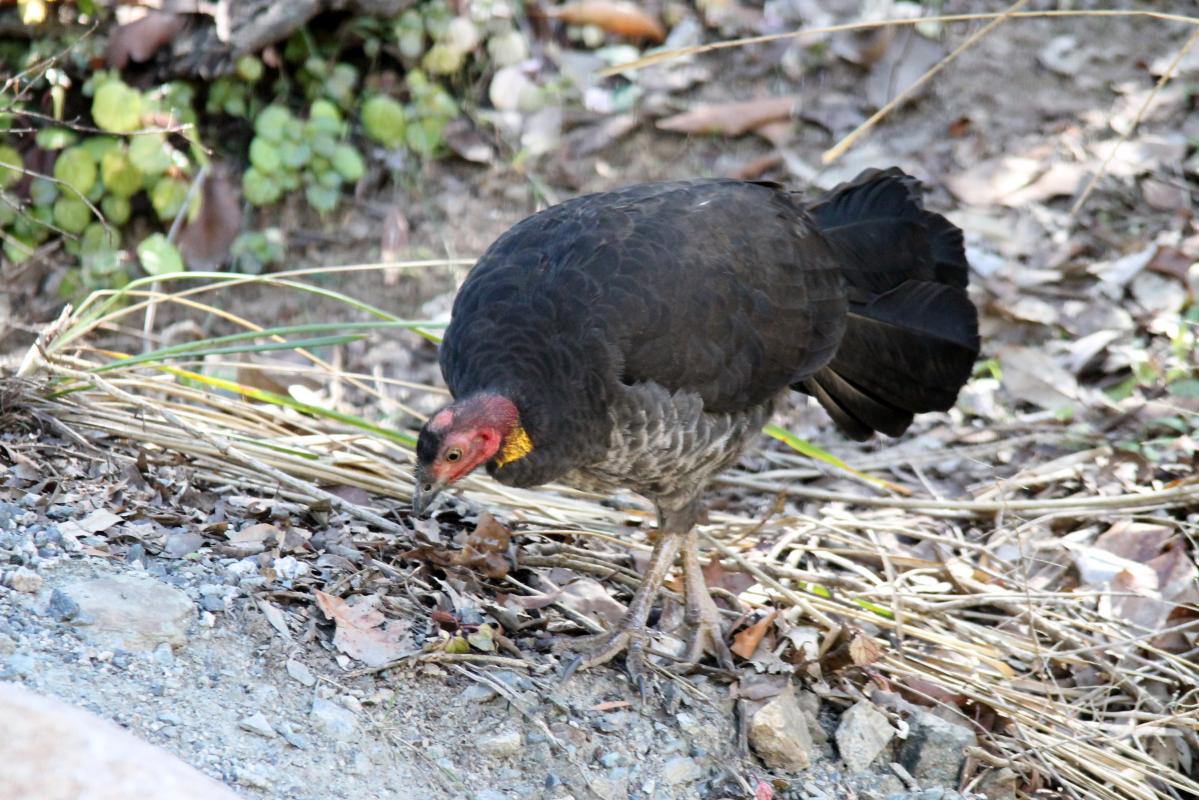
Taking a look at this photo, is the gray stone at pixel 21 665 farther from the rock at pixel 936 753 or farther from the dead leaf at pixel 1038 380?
the dead leaf at pixel 1038 380

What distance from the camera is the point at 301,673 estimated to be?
315cm

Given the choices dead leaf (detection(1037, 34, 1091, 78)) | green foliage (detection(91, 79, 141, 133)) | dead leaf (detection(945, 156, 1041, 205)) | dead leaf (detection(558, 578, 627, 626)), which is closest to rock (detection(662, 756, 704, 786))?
dead leaf (detection(558, 578, 627, 626))

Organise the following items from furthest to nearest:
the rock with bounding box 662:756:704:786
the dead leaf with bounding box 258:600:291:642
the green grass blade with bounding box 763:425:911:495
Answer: the green grass blade with bounding box 763:425:911:495
the rock with bounding box 662:756:704:786
the dead leaf with bounding box 258:600:291:642

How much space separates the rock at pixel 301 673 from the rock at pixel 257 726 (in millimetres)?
236

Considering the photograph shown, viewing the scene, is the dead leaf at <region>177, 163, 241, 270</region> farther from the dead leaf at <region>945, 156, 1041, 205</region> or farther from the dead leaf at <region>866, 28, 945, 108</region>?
the dead leaf at <region>945, 156, 1041, 205</region>

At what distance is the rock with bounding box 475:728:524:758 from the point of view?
10.5ft

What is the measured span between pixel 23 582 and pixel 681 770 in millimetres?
1656

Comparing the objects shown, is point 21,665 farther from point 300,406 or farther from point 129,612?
point 300,406

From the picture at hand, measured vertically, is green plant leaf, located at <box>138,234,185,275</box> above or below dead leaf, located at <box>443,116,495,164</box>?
below

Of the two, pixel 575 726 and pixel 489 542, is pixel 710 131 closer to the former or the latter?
pixel 489 542

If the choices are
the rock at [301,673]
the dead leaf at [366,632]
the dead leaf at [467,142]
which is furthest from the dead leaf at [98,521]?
the dead leaf at [467,142]

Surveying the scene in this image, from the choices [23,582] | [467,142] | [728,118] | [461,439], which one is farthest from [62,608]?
[728,118]

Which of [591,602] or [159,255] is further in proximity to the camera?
[159,255]

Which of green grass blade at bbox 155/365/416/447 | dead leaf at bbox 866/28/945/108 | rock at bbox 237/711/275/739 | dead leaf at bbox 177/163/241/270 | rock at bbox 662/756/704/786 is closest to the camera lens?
rock at bbox 237/711/275/739
